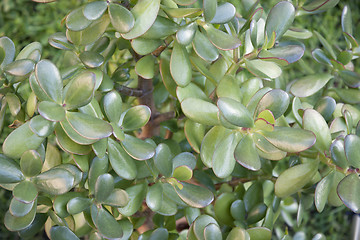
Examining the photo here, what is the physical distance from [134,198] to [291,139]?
23cm

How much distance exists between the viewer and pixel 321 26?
163 centimetres

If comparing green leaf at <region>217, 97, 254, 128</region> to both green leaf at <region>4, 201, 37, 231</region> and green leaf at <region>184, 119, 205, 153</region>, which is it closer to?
green leaf at <region>184, 119, 205, 153</region>

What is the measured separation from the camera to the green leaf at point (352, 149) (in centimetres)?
52

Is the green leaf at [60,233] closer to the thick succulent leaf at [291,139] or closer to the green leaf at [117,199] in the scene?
the green leaf at [117,199]

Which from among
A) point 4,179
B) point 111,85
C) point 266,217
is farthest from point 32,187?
point 266,217

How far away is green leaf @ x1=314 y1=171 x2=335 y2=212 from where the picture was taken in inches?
21.6

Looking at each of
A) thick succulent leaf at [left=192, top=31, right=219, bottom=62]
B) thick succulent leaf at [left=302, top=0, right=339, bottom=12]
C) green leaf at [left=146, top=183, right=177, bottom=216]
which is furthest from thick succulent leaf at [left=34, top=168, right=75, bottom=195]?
thick succulent leaf at [left=302, top=0, right=339, bottom=12]

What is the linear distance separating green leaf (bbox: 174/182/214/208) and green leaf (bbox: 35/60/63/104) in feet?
0.65

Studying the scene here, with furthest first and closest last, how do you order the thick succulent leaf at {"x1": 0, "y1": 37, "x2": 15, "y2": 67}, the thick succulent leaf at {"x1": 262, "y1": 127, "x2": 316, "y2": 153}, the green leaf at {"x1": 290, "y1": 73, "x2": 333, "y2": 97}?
the green leaf at {"x1": 290, "y1": 73, "x2": 333, "y2": 97}, the thick succulent leaf at {"x1": 0, "y1": 37, "x2": 15, "y2": 67}, the thick succulent leaf at {"x1": 262, "y1": 127, "x2": 316, "y2": 153}

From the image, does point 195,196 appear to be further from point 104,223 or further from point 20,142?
point 20,142

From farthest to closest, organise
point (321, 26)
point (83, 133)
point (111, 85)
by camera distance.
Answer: point (321, 26) → point (111, 85) → point (83, 133)

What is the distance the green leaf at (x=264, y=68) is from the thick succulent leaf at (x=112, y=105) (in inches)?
7.1

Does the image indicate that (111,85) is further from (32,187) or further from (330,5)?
(330,5)

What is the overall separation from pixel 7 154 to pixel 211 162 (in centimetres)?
26
